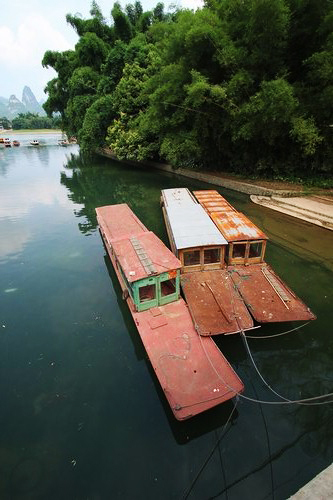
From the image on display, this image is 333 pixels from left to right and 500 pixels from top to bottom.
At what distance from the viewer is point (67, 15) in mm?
43469

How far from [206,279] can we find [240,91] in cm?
1686

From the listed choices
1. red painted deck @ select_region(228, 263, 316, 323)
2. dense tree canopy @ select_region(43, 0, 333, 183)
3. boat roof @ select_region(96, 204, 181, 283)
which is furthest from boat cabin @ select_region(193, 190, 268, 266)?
dense tree canopy @ select_region(43, 0, 333, 183)

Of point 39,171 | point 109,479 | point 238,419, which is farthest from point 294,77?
point 39,171

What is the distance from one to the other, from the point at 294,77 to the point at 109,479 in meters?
26.5

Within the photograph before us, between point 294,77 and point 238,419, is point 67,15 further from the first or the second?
point 238,419

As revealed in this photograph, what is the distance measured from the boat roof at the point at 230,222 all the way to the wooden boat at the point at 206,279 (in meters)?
0.51

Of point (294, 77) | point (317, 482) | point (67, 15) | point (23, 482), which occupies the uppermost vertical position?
point (67, 15)

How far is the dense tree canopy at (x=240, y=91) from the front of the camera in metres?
17.3

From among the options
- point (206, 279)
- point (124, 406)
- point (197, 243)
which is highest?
point (197, 243)

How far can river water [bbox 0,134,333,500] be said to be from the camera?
5234 millimetres

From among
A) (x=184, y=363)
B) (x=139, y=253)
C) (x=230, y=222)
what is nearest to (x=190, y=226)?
(x=230, y=222)

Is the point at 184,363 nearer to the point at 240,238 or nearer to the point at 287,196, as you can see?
the point at 240,238

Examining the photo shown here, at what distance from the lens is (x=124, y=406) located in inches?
260

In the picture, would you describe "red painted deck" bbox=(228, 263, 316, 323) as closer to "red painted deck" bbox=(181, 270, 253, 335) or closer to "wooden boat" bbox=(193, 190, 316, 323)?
"wooden boat" bbox=(193, 190, 316, 323)
